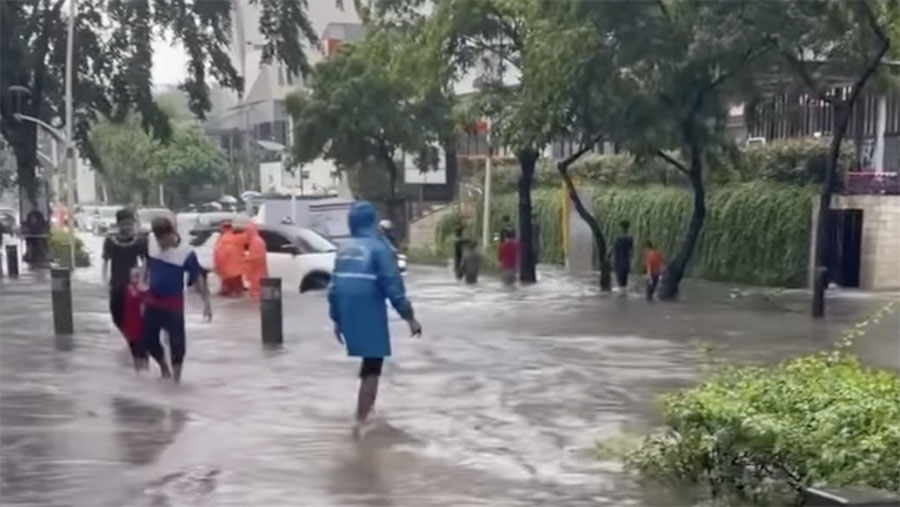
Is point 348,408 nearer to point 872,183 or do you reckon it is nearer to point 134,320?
point 134,320

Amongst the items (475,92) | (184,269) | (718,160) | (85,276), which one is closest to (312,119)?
(85,276)

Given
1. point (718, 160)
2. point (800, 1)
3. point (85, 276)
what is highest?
point (800, 1)

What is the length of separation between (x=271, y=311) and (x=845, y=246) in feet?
60.2

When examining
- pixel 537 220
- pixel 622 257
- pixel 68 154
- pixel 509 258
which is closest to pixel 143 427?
pixel 622 257

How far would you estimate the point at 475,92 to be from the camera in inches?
1220

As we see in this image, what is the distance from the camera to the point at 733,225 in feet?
110

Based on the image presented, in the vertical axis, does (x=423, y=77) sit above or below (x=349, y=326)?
above

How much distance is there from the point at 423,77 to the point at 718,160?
627 centimetres

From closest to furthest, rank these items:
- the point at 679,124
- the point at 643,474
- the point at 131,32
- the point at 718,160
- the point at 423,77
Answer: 1. the point at 643,474
2. the point at 679,124
3. the point at 718,160
4. the point at 423,77
5. the point at 131,32

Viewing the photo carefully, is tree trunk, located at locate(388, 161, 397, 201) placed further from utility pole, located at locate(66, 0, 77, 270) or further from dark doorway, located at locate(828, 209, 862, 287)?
dark doorway, located at locate(828, 209, 862, 287)

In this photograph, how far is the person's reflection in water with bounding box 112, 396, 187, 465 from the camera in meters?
9.24

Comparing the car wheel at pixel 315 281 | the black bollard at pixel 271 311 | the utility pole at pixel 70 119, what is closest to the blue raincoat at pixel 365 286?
the black bollard at pixel 271 311

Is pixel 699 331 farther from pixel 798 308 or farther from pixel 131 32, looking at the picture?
pixel 131 32

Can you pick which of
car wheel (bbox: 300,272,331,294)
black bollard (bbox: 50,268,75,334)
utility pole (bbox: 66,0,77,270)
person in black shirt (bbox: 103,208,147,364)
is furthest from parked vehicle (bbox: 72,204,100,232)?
person in black shirt (bbox: 103,208,147,364)
